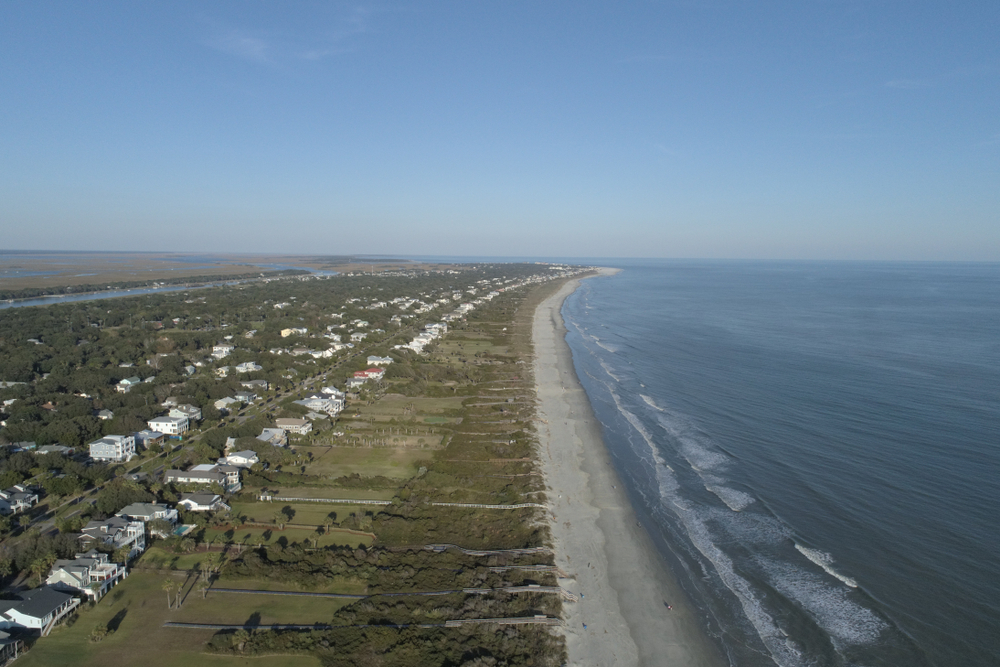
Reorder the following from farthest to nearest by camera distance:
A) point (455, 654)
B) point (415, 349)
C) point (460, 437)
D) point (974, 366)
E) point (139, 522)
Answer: point (415, 349) → point (974, 366) → point (460, 437) → point (139, 522) → point (455, 654)

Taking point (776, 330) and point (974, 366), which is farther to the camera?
point (776, 330)

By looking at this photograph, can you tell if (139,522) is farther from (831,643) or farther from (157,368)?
(157,368)

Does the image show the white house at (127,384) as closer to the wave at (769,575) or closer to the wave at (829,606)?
the wave at (769,575)

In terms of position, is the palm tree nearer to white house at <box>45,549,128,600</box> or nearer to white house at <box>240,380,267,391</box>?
white house at <box>45,549,128,600</box>

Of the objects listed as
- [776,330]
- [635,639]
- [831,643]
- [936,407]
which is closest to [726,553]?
[831,643]

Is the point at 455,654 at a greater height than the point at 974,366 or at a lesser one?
lesser

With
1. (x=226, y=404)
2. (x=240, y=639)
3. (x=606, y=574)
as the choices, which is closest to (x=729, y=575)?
(x=606, y=574)

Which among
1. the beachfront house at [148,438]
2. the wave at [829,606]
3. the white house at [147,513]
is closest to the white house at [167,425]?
the beachfront house at [148,438]
